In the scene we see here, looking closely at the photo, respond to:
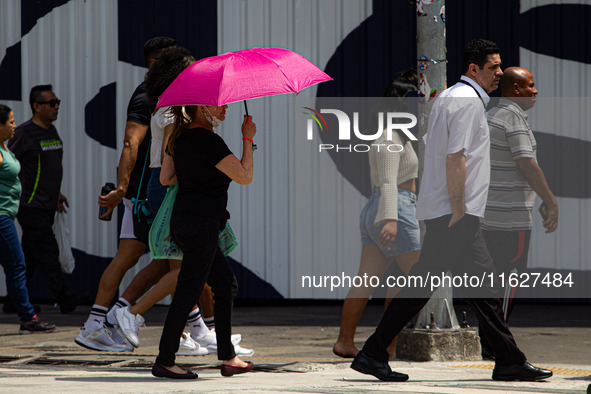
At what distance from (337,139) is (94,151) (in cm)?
242

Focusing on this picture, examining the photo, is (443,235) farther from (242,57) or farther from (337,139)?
(337,139)

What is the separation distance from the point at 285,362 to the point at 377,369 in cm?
104

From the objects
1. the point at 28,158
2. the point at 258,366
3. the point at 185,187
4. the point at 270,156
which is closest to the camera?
the point at 185,187

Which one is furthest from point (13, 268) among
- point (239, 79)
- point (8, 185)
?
point (239, 79)

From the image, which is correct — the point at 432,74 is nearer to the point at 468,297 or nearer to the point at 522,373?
the point at 468,297

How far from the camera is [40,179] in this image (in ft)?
30.2

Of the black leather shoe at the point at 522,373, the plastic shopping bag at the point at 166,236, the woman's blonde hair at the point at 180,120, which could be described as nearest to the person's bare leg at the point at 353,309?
the plastic shopping bag at the point at 166,236

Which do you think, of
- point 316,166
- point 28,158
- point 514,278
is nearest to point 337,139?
point 316,166

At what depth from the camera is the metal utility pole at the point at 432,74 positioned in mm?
6523

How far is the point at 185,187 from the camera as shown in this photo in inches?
211

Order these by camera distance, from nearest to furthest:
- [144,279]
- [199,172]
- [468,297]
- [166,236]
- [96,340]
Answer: [199,172] → [468,297] → [166,236] → [96,340] → [144,279]

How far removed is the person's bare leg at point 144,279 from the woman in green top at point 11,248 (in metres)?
1.62

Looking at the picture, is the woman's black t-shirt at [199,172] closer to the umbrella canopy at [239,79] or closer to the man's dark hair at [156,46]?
the umbrella canopy at [239,79]

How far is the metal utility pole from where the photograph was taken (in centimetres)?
652
